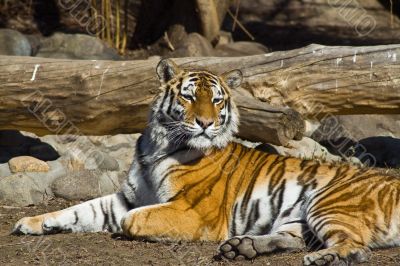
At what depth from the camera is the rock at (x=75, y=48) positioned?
32.0 feet

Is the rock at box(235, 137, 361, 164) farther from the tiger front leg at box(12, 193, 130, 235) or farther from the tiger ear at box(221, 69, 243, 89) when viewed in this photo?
the tiger front leg at box(12, 193, 130, 235)

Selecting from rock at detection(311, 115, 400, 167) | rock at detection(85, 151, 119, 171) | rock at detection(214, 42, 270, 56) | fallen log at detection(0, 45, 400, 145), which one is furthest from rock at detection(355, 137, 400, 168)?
rock at detection(214, 42, 270, 56)

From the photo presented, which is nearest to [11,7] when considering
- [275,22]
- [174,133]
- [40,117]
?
[275,22]

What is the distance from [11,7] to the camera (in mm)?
10984

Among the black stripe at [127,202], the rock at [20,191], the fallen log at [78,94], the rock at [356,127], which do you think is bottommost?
the rock at [20,191]

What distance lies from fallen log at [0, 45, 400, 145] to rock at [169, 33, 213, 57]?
2777mm

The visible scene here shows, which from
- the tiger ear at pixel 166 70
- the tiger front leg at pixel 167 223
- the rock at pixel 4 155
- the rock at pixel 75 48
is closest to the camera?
the tiger front leg at pixel 167 223

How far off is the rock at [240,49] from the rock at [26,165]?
3.48m

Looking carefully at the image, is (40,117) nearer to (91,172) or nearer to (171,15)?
(91,172)

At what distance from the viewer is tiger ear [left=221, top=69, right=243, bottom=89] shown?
5.86m

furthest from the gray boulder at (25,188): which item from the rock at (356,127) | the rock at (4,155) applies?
the rock at (356,127)

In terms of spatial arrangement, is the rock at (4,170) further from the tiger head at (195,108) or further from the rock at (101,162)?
the tiger head at (195,108)

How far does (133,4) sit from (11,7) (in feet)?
5.33

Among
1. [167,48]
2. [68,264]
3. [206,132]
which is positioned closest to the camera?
[68,264]
